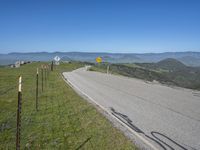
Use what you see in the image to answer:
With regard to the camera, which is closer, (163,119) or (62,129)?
(62,129)

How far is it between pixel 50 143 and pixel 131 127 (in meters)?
2.97

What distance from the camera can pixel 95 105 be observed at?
14.2 meters

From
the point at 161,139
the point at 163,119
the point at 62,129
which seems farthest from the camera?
the point at 163,119

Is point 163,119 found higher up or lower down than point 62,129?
higher up

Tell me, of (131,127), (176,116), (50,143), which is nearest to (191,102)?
(176,116)

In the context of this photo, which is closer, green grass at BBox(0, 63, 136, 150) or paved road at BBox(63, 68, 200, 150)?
paved road at BBox(63, 68, 200, 150)

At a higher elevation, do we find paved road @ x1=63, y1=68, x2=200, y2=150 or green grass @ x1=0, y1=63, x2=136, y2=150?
paved road @ x1=63, y1=68, x2=200, y2=150

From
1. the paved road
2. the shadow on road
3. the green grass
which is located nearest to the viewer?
the shadow on road

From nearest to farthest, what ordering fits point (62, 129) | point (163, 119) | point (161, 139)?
point (161, 139) < point (62, 129) < point (163, 119)

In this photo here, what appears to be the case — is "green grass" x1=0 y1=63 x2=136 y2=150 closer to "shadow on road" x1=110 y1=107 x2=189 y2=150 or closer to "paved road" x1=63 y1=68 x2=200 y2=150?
"shadow on road" x1=110 y1=107 x2=189 y2=150

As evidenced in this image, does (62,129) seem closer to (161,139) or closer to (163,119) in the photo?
(161,139)

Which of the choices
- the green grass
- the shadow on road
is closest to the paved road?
the shadow on road

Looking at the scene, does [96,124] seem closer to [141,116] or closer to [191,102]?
[141,116]

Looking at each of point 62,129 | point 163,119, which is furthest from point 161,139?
point 62,129
